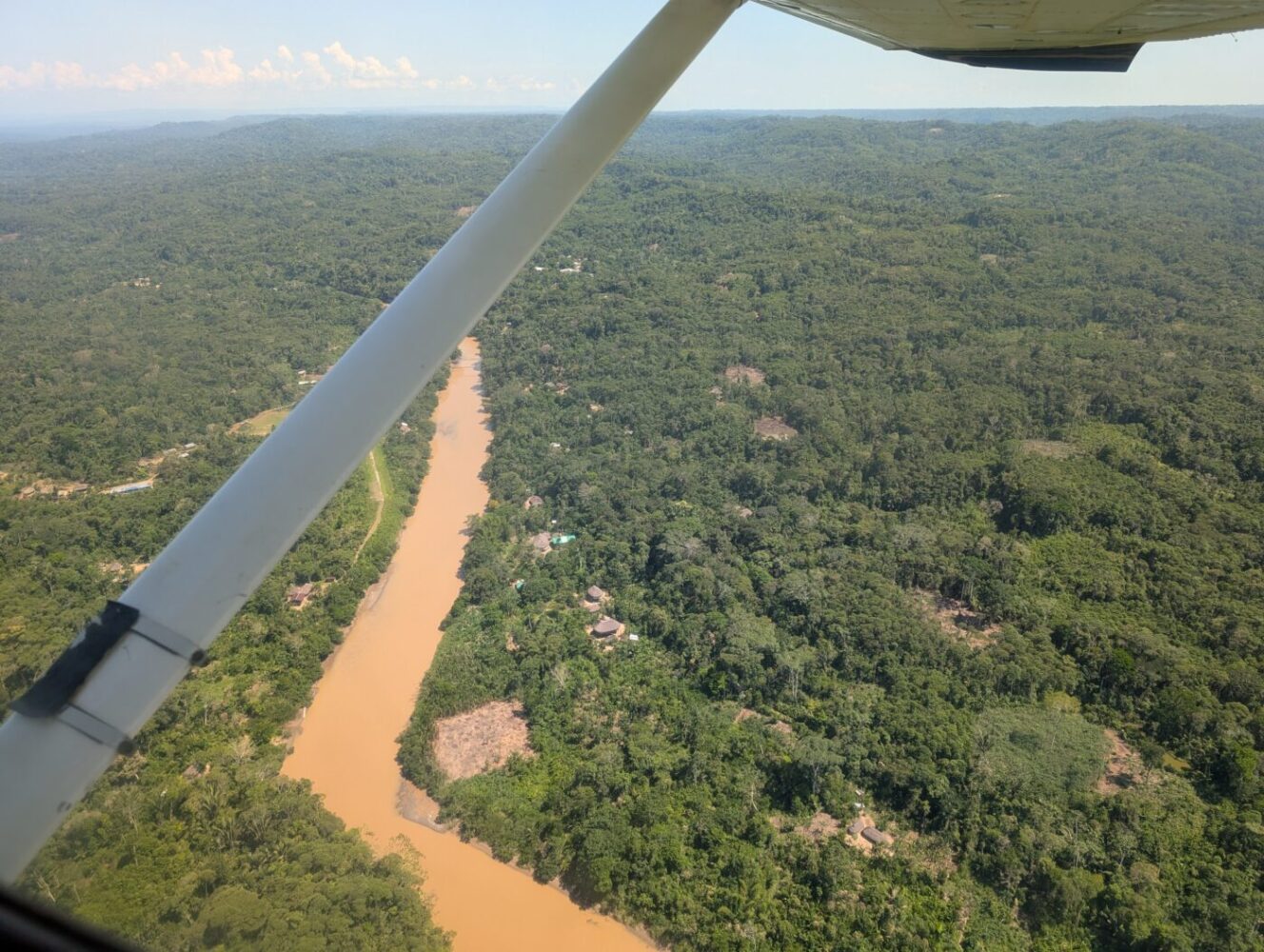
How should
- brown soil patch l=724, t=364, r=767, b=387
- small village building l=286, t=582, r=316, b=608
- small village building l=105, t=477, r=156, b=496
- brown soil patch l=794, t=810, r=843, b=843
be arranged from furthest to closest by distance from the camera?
brown soil patch l=724, t=364, r=767, b=387 < small village building l=105, t=477, r=156, b=496 < small village building l=286, t=582, r=316, b=608 < brown soil patch l=794, t=810, r=843, b=843

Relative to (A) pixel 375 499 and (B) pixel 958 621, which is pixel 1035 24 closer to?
(B) pixel 958 621

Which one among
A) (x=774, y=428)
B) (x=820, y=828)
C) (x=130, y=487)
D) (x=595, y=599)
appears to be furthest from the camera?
(x=774, y=428)

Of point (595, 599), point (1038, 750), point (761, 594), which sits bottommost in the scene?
point (1038, 750)

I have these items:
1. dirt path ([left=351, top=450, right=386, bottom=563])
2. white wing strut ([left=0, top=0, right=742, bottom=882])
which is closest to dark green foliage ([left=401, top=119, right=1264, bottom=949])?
dirt path ([left=351, top=450, right=386, bottom=563])

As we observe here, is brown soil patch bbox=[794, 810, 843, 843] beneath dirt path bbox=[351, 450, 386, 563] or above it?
beneath

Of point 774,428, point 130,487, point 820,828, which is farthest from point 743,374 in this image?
point 130,487

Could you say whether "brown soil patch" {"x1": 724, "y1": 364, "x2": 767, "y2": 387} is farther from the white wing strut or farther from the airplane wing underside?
the white wing strut
